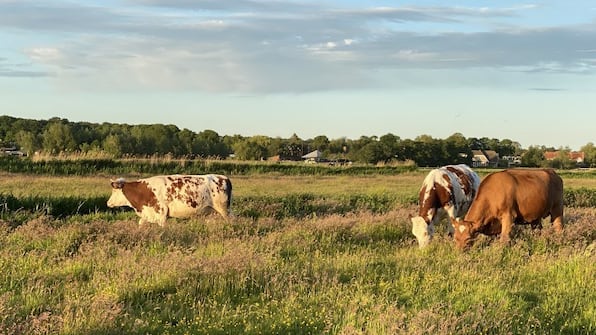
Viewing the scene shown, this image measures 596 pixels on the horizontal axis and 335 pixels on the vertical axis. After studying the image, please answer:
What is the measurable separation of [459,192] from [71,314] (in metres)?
10.3

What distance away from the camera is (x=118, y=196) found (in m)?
16.4

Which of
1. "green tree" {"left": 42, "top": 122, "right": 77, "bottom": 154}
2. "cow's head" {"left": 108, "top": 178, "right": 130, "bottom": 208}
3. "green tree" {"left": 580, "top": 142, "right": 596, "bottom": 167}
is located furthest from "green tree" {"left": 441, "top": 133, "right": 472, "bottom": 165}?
"cow's head" {"left": 108, "top": 178, "right": 130, "bottom": 208}

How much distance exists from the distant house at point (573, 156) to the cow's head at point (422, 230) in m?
106

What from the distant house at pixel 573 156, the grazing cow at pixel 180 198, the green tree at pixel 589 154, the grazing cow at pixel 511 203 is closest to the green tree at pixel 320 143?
the distant house at pixel 573 156

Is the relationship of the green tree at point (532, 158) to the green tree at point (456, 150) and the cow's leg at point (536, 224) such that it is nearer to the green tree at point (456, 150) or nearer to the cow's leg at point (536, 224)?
the green tree at point (456, 150)

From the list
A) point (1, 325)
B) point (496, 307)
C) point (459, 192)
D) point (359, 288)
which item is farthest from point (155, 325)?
point (459, 192)

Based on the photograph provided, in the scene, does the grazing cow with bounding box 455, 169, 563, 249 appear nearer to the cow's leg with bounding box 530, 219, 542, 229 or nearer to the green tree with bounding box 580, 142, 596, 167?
the cow's leg with bounding box 530, 219, 542, 229

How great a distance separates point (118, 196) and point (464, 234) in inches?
393

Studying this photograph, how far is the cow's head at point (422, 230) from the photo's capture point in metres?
11.6

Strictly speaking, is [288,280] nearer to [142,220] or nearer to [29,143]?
[142,220]

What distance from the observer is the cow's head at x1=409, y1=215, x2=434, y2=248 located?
11.6 meters

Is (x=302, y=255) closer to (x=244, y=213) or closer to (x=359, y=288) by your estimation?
(x=359, y=288)

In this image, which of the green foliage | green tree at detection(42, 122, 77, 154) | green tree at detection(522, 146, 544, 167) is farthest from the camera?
green tree at detection(522, 146, 544, 167)

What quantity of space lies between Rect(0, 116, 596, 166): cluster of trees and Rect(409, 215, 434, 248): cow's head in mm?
27997
